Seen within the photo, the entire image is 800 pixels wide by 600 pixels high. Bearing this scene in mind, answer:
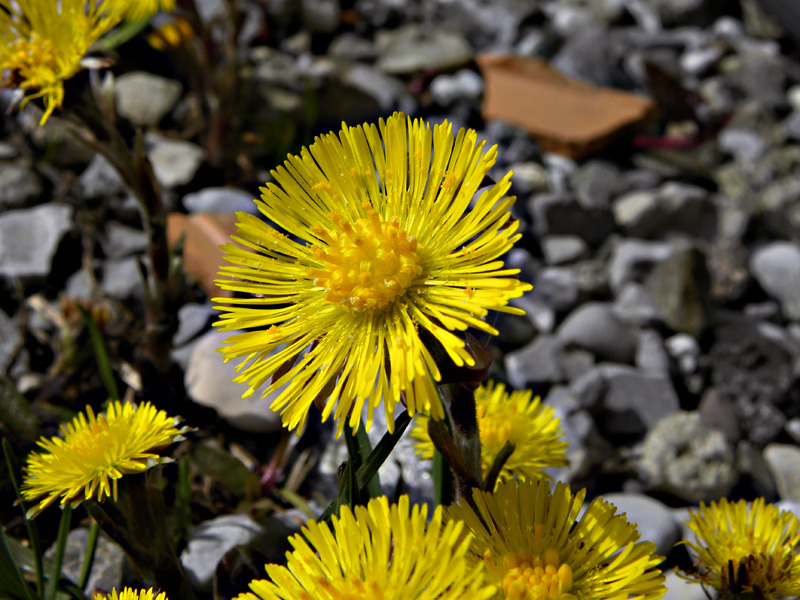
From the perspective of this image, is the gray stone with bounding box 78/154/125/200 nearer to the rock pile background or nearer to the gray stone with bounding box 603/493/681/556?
the rock pile background

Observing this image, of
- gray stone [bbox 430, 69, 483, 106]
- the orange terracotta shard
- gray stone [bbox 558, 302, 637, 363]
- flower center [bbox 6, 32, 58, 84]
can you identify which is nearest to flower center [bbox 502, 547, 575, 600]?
flower center [bbox 6, 32, 58, 84]

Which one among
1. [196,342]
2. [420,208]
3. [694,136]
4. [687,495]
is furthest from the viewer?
[694,136]

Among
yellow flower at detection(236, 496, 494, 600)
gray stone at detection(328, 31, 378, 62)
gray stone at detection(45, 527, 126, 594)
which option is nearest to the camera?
yellow flower at detection(236, 496, 494, 600)

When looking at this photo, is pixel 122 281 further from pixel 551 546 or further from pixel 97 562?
pixel 551 546

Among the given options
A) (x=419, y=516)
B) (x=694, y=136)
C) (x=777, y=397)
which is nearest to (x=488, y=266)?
(x=419, y=516)

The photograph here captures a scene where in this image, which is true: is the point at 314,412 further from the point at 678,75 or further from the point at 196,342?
the point at 678,75

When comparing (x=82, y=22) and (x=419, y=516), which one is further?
(x=82, y=22)

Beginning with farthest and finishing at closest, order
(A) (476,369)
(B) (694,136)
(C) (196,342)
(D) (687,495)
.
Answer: (B) (694,136) < (C) (196,342) < (D) (687,495) < (A) (476,369)
